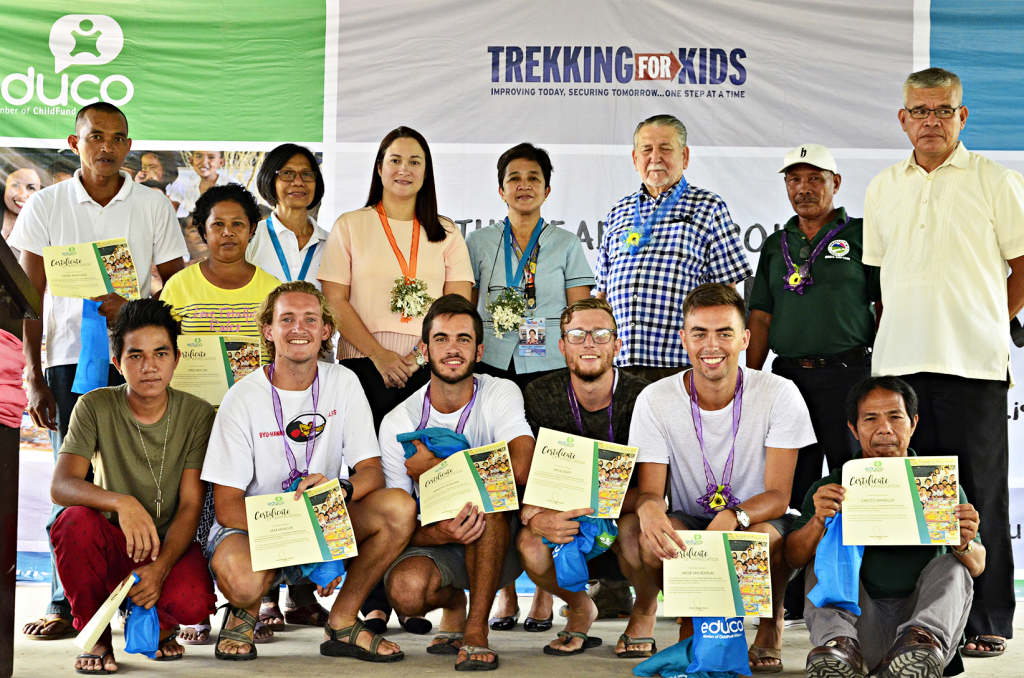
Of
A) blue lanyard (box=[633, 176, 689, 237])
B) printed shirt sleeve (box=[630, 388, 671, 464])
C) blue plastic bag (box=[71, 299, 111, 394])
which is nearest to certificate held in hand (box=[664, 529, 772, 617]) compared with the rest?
printed shirt sleeve (box=[630, 388, 671, 464])

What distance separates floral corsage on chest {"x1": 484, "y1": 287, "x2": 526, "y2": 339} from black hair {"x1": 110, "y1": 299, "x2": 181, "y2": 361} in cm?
143

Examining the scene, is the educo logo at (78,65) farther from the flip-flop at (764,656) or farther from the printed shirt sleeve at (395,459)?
the flip-flop at (764,656)

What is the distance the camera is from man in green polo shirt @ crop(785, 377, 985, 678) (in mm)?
2998

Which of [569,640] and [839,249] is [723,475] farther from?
[839,249]

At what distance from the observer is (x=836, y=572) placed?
3.14 m

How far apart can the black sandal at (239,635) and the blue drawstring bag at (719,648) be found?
1.58 metres

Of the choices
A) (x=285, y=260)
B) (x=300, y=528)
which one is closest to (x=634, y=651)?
(x=300, y=528)

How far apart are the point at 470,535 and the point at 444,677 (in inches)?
20.9

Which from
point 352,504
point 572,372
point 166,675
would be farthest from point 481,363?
point 166,675

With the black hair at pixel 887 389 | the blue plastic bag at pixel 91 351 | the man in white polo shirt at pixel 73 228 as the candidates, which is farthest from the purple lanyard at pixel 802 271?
the blue plastic bag at pixel 91 351

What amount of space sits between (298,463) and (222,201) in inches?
55.3

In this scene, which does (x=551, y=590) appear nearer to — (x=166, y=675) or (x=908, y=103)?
(x=166, y=675)

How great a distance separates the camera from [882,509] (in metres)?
3.18

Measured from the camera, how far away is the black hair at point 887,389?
336 centimetres
